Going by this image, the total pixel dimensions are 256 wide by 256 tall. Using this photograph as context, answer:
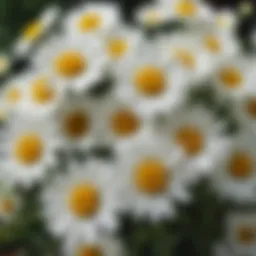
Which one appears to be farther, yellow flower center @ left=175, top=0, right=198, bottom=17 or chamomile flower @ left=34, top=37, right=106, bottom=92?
yellow flower center @ left=175, top=0, right=198, bottom=17

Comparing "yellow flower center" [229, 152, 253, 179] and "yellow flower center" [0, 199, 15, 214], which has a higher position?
→ "yellow flower center" [229, 152, 253, 179]

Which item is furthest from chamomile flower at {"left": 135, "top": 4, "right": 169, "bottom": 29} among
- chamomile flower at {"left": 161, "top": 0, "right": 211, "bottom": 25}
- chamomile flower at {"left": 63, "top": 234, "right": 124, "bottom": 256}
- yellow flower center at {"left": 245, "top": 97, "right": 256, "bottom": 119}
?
chamomile flower at {"left": 63, "top": 234, "right": 124, "bottom": 256}

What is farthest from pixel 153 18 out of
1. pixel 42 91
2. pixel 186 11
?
pixel 42 91

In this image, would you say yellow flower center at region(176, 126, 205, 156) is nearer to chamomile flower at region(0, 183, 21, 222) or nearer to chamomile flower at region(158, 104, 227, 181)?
chamomile flower at region(158, 104, 227, 181)

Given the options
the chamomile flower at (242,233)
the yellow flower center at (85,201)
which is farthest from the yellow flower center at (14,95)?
the chamomile flower at (242,233)

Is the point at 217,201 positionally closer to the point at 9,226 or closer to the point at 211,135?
the point at 211,135

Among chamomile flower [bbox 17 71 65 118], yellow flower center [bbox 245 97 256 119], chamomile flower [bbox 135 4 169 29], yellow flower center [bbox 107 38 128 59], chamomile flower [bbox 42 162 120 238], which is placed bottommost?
chamomile flower [bbox 42 162 120 238]

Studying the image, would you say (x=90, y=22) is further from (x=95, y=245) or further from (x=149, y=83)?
(x=95, y=245)
